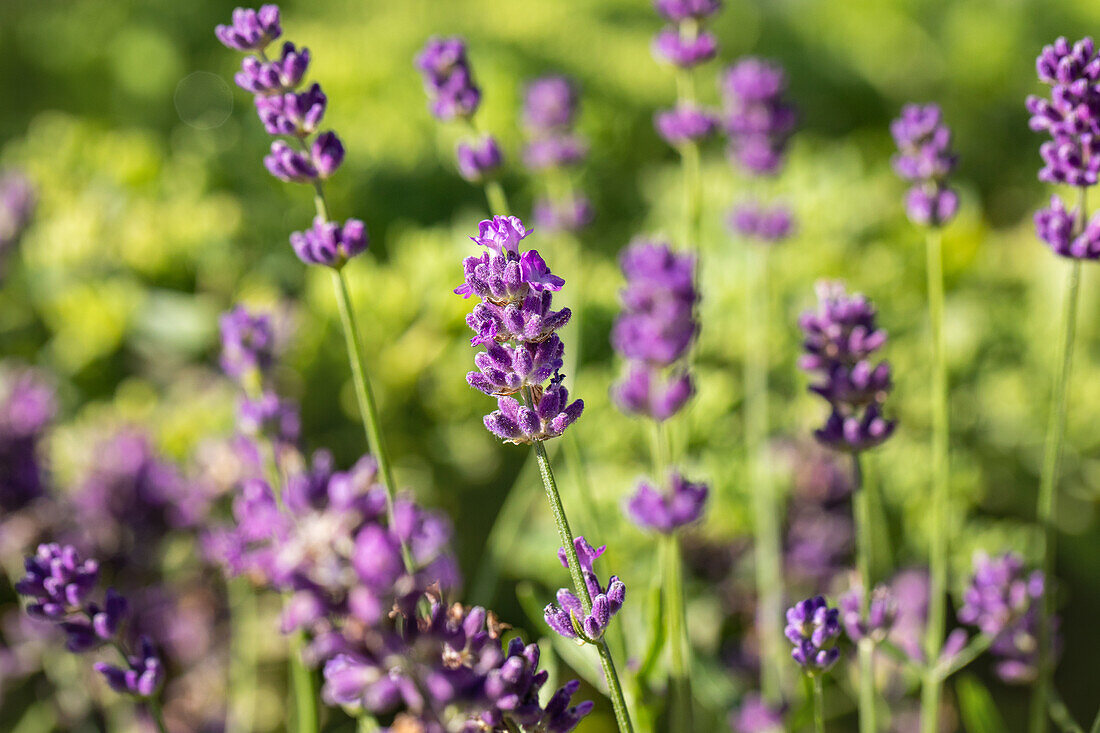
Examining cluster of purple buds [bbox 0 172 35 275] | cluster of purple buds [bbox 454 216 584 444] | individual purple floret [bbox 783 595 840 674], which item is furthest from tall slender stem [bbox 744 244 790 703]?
cluster of purple buds [bbox 0 172 35 275]

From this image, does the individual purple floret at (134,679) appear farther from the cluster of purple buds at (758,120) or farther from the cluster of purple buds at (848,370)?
the cluster of purple buds at (758,120)

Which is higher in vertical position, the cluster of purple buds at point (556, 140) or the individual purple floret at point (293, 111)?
the individual purple floret at point (293, 111)

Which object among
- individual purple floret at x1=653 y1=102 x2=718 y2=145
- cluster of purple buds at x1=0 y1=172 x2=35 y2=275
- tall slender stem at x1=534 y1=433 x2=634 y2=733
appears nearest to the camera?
tall slender stem at x1=534 y1=433 x2=634 y2=733

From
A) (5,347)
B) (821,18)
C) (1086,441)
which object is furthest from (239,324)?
(821,18)

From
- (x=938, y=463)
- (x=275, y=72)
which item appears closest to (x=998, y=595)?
(x=938, y=463)

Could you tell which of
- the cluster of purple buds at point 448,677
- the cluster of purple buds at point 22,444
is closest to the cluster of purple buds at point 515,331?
the cluster of purple buds at point 448,677

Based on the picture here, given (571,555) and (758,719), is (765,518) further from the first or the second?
(571,555)

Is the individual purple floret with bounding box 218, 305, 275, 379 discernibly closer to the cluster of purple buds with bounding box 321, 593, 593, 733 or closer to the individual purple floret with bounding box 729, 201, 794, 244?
the cluster of purple buds with bounding box 321, 593, 593, 733
